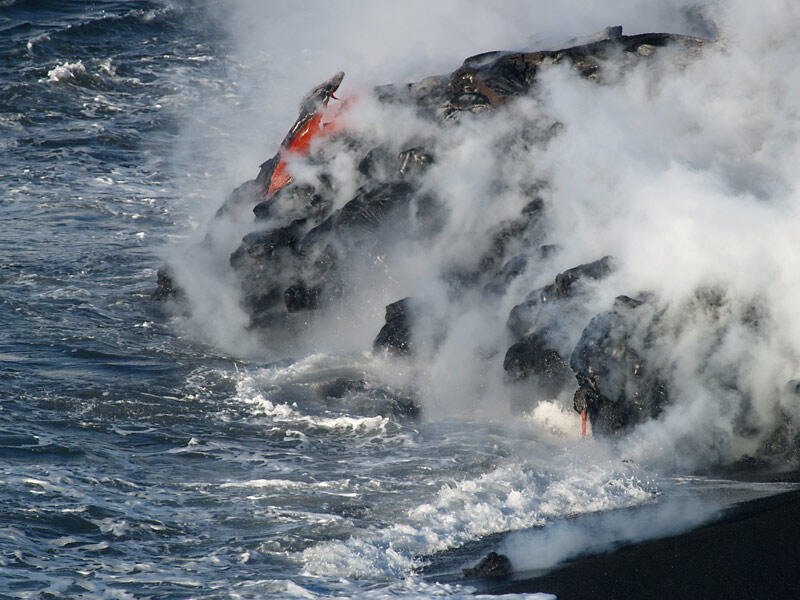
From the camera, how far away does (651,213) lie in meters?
9.91

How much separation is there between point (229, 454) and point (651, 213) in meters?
4.41

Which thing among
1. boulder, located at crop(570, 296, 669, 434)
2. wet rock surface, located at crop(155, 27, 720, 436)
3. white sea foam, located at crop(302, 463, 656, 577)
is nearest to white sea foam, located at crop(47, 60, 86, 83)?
wet rock surface, located at crop(155, 27, 720, 436)

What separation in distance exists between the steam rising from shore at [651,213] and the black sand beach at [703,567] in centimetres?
138

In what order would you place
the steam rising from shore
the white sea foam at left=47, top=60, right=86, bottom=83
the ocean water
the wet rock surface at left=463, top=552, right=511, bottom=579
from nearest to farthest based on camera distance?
the wet rock surface at left=463, top=552, right=511, bottom=579 < the ocean water < the steam rising from shore < the white sea foam at left=47, top=60, right=86, bottom=83

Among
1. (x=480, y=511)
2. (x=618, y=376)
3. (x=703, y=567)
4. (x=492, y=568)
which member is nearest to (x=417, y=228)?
(x=618, y=376)

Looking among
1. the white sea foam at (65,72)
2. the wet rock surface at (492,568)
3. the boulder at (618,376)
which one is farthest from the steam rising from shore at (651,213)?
the white sea foam at (65,72)

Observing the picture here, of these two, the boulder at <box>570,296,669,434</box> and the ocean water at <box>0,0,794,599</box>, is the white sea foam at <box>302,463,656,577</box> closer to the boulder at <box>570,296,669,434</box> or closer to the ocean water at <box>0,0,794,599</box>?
the ocean water at <box>0,0,794,599</box>

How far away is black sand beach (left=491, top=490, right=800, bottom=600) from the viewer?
6457mm

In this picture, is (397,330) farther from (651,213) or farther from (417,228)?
(651,213)

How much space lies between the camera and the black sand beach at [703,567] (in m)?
6.46

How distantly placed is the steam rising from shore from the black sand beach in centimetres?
138

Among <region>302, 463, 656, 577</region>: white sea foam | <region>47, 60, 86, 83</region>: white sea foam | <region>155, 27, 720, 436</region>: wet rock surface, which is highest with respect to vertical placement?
<region>47, 60, 86, 83</region>: white sea foam

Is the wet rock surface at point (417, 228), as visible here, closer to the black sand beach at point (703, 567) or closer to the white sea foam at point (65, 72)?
the black sand beach at point (703, 567)

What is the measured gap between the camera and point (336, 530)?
7.75 meters
